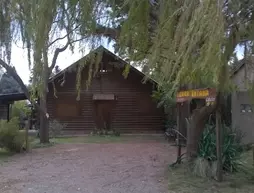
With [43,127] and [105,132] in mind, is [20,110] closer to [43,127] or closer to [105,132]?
[105,132]

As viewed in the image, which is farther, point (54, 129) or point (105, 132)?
point (105, 132)

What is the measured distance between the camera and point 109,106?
25453 millimetres

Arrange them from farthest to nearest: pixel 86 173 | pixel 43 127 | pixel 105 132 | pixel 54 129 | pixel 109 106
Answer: pixel 109 106 < pixel 105 132 < pixel 54 129 < pixel 43 127 < pixel 86 173

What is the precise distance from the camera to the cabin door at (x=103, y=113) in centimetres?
2525

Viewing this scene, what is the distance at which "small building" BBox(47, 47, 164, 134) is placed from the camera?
82.2 ft

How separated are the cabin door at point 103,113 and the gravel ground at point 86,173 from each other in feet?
36.3

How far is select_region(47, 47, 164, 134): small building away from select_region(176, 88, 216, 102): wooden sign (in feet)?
49.6

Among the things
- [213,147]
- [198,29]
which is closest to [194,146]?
[213,147]

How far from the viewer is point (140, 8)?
4.51m

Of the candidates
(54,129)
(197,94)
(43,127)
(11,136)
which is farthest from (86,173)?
(54,129)

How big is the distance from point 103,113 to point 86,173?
15793mm

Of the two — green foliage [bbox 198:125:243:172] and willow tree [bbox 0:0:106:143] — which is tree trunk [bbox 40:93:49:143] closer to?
green foliage [bbox 198:125:243:172]

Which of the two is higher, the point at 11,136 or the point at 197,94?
the point at 197,94

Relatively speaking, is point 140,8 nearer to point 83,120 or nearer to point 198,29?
point 198,29
